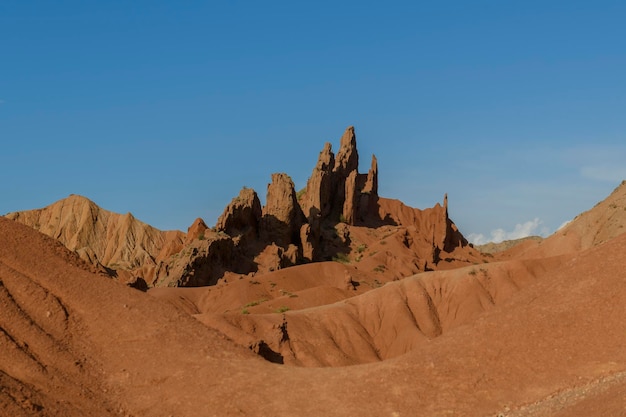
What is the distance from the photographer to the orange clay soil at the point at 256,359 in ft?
76.6

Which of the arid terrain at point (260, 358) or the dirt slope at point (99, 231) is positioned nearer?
Result: the arid terrain at point (260, 358)

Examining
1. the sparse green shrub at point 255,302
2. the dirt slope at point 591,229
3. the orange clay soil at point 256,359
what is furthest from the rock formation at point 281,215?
the orange clay soil at point 256,359

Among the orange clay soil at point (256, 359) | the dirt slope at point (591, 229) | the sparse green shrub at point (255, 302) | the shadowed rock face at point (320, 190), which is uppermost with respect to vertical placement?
the shadowed rock face at point (320, 190)

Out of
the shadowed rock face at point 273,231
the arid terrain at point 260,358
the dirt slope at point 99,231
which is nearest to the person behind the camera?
the arid terrain at point 260,358

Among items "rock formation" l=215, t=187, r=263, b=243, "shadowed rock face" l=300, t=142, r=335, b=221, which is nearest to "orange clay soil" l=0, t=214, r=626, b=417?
"rock formation" l=215, t=187, r=263, b=243

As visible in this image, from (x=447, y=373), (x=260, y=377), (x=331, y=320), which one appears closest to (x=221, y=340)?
(x=260, y=377)

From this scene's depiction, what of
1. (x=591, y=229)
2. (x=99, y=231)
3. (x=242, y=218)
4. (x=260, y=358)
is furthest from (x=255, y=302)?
(x=99, y=231)

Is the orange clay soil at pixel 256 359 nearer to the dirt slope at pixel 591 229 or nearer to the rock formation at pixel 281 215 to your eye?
the rock formation at pixel 281 215

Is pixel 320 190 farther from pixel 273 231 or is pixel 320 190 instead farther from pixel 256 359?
pixel 256 359

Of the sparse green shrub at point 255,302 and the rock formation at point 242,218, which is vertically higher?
the rock formation at point 242,218

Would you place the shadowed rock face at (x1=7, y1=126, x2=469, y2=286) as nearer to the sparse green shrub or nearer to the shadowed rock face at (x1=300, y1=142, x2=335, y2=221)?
the shadowed rock face at (x1=300, y1=142, x2=335, y2=221)

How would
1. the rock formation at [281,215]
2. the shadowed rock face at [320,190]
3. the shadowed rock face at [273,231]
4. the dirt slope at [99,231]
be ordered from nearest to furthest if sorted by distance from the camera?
the shadowed rock face at [273,231] < the rock formation at [281,215] < the shadowed rock face at [320,190] < the dirt slope at [99,231]

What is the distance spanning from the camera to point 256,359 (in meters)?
27.8

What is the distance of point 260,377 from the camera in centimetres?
2573
